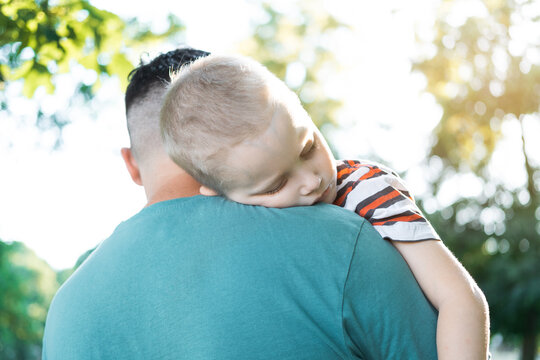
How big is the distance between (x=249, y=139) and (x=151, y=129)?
781 millimetres

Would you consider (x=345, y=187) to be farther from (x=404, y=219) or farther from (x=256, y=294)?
(x=256, y=294)

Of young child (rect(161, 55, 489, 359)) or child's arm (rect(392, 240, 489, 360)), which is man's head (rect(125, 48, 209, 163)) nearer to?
young child (rect(161, 55, 489, 359))

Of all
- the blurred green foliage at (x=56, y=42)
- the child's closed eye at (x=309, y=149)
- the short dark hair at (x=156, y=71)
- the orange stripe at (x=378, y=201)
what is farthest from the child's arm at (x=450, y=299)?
the blurred green foliage at (x=56, y=42)

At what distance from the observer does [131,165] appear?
264cm

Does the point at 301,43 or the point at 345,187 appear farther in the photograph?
the point at 301,43

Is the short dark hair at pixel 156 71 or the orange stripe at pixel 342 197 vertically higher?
the short dark hair at pixel 156 71

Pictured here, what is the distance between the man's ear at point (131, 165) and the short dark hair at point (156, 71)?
7.4 inches

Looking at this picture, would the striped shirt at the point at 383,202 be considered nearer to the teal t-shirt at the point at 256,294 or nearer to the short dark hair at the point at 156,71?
the teal t-shirt at the point at 256,294

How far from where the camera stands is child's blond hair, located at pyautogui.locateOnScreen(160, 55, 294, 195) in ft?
5.72

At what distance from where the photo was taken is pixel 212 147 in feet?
5.85

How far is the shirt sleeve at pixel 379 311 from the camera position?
1.51 metres

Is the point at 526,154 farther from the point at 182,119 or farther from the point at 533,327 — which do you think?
the point at 182,119

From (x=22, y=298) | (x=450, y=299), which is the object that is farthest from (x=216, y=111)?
(x=22, y=298)

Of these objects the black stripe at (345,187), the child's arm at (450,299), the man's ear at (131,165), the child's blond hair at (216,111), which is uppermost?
the child's blond hair at (216,111)
